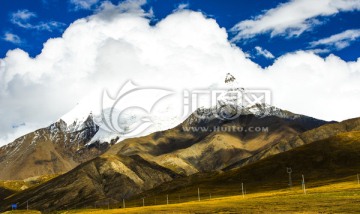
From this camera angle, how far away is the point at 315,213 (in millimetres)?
46312

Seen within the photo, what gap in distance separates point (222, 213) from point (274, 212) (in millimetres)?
8932

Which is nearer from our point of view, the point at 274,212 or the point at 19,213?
the point at 274,212

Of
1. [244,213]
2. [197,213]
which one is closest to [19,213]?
[197,213]

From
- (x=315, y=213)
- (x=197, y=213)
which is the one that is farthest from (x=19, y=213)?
(x=315, y=213)

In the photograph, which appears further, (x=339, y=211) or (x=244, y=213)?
(x=244, y=213)

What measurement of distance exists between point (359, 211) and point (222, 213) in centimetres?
1885

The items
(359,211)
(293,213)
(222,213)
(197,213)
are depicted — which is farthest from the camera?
(197,213)

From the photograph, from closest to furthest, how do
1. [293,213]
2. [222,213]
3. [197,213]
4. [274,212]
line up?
[293,213]
[274,212]
[222,213]
[197,213]

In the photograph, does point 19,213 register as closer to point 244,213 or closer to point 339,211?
point 244,213

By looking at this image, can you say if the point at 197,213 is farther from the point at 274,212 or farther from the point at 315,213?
the point at 315,213

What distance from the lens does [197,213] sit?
2520 inches

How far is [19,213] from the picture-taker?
149 metres

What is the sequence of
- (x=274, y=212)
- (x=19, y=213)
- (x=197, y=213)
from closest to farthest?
(x=274, y=212), (x=197, y=213), (x=19, y=213)

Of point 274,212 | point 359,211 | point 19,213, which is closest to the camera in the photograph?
point 359,211
